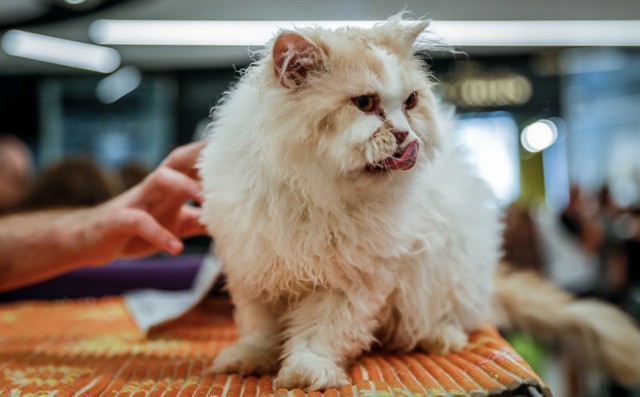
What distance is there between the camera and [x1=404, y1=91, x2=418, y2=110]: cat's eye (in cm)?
88

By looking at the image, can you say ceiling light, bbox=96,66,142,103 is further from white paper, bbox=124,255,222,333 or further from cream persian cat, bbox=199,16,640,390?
cream persian cat, bbox=199,16,640,390

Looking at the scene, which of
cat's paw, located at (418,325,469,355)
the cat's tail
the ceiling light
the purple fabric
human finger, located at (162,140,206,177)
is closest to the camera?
cat's paw, located at (418,325,469,355)

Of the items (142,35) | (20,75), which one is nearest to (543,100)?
(142,35)

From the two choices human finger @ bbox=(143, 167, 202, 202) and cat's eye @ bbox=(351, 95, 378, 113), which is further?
human finger @ bbox=(143, 167, 202, 202)

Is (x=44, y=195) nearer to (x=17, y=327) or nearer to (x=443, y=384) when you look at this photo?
(x=17, y=327)

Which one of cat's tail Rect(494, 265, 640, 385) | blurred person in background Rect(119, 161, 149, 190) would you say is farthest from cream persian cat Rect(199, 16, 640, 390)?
blurred person in background Rect(119, 161, 149, 190)

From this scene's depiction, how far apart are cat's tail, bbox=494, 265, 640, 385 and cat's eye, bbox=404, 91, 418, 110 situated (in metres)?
0.69

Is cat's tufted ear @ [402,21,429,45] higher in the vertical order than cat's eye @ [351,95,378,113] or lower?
higher

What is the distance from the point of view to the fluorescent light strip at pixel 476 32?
1.90 m

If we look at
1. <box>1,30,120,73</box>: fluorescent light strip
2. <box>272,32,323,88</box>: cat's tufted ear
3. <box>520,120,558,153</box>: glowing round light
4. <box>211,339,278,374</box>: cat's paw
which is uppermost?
<box>1,30,120,73</box>: fluorescent light strip

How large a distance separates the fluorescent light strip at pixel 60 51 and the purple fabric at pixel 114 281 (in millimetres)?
2180

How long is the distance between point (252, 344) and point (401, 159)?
0.40 m

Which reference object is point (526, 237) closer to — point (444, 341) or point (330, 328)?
point (444, 341)

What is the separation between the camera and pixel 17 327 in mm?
1536
